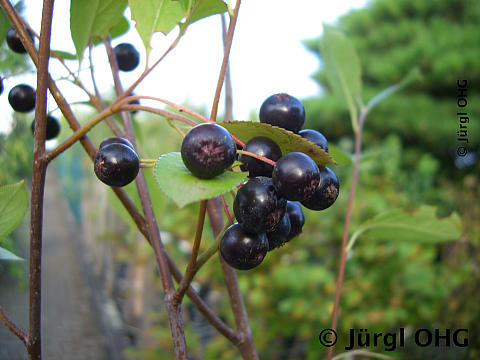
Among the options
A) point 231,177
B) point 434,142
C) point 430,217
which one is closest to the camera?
point 231,177

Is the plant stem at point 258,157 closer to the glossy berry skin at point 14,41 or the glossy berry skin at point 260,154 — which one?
the glossy berry skin at point 260,154

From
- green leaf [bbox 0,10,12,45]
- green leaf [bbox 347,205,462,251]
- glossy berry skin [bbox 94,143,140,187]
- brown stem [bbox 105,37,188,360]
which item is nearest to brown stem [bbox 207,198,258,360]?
brown stem [bbox 105,37,188,360]

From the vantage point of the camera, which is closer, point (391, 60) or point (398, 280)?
point (398, 280)

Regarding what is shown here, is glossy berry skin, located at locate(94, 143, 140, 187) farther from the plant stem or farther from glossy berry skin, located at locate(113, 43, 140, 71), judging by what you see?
glossy berry skin, located at locate(113, 43, 140, 71)

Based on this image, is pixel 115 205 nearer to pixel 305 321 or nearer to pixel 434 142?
pixel 305 321

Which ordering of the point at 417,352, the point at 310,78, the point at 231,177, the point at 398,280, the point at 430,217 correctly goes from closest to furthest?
the point at 231,177 → the point at 430,217 → the point at 417,352 → the point at 398,280 → the point at 310,78

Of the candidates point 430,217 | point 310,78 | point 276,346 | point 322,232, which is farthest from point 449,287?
point 310,78

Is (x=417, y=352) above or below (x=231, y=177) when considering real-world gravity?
below

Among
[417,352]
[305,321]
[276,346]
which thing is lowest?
[276,346]
